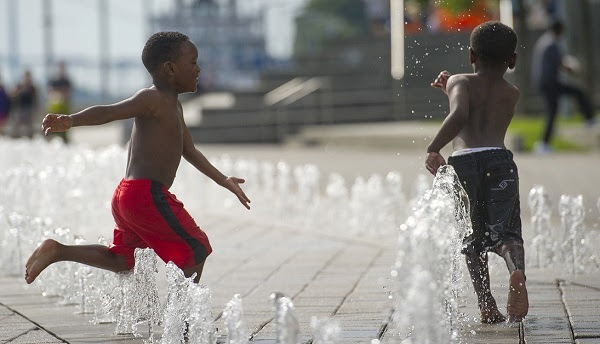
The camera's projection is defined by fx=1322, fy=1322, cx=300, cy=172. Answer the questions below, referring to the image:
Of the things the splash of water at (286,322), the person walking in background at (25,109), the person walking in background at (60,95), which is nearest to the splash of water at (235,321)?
the splash of water at (286,322)

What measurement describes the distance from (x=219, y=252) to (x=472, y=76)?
347cm

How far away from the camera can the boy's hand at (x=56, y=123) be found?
17.8ft

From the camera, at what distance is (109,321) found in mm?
6152

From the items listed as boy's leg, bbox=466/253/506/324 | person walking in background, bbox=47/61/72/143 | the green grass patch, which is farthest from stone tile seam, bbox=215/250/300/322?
person walking in background, bbox=47/61/72/143

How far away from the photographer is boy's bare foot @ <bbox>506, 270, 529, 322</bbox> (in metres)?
5.43

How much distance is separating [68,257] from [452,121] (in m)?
1.77

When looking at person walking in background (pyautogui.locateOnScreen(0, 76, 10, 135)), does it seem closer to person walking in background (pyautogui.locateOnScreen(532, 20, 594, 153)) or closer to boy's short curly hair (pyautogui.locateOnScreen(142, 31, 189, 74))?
person walking in background (pyautogui.locateOnScreen(532, 20, 594, 153))

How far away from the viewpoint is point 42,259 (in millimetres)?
5672

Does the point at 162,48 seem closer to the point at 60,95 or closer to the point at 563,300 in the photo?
the point at 563,300

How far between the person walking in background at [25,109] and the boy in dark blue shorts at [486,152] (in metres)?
22.8

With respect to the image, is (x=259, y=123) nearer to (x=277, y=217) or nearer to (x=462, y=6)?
(x=462, y=6)

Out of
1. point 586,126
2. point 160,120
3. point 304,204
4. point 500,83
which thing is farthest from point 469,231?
point 586,126

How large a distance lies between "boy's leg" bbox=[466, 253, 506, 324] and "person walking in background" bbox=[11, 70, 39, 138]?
74.8 feet

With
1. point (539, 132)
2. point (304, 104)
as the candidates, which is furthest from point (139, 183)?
point (304, 104)
